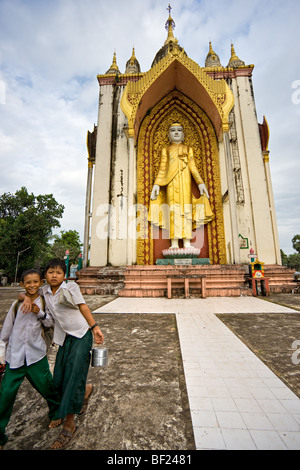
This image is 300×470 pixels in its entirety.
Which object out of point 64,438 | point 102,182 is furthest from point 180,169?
point 64,438

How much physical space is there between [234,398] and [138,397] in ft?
2.24

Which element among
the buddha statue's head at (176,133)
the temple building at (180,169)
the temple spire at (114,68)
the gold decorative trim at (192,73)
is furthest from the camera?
the temple spire at (114,68)

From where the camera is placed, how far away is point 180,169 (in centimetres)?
891

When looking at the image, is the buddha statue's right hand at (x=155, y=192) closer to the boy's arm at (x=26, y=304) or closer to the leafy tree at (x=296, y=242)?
the boy's arm at (x=26, y=304)

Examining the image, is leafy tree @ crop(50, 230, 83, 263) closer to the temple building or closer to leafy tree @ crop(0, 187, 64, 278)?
leafy tree @ crop(0, 187, 64, 278)

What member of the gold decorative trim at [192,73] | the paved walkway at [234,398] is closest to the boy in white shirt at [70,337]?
the paved walkway at [234,398]

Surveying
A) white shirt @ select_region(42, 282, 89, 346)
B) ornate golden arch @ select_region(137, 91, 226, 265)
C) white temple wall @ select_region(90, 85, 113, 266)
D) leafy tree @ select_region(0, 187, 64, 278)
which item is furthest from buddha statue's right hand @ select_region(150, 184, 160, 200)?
leafy tree @ select_region(0, 187, 64, 278)

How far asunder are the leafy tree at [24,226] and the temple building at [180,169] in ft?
49.5

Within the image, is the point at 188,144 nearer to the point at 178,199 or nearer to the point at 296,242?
the point at 178,199

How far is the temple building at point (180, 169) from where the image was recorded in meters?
8.38

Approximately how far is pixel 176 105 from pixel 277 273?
311 inches

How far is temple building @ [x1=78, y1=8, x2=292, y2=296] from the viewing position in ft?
27.5

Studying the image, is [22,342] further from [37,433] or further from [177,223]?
[177,223]
